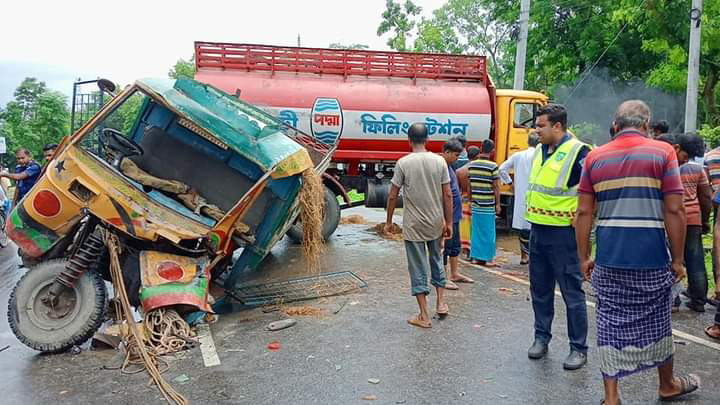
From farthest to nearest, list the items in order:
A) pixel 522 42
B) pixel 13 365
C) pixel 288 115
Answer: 1. pixel 522 42
2. pixel 288 115
3. pixel 13 365

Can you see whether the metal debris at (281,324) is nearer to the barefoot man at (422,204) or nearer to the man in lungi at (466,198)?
the barefoot man at (422,204)

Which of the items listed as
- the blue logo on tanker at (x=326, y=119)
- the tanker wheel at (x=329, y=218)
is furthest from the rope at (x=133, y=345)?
the blue logo on tanker at (x=326, y=119)

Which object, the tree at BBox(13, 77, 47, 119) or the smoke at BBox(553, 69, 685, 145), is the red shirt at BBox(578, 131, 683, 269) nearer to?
the smoke at BBox(553, 69, 685, 145)

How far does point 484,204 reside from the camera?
23.8 feet

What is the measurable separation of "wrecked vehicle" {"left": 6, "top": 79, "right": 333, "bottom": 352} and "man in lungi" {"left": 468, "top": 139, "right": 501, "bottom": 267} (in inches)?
103

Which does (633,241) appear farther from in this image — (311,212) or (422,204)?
(311,212)

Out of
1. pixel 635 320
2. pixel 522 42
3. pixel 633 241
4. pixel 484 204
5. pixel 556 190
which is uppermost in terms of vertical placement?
pixel 522 42

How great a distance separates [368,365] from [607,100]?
1613 cm

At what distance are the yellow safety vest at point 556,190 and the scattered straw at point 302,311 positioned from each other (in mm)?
2331

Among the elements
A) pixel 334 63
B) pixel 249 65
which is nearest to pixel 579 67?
pixel 334 63

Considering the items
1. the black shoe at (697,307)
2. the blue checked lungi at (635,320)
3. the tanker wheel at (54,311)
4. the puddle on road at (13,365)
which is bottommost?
the puddle on road at (13,365)

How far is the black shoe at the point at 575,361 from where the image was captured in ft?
12.6

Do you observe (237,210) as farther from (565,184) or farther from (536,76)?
(536,76)

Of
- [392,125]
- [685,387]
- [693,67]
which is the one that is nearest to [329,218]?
[392,125]
